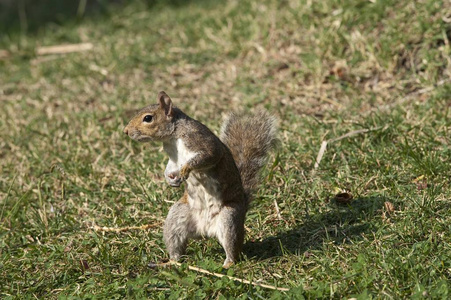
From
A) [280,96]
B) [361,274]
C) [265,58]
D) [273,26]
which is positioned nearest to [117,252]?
[361,274]

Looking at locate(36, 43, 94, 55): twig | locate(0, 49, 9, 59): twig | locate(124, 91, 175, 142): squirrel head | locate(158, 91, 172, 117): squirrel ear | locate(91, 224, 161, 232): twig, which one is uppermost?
locate(158, 91, 172, 117): squirrel ear

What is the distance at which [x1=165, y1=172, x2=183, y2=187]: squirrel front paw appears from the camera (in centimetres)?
329

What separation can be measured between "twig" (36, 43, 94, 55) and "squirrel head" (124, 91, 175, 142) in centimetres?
426

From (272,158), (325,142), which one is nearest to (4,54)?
(272,158)

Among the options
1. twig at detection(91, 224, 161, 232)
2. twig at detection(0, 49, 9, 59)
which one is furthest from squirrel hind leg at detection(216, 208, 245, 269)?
twig at detection(0, 49, 9, 59)

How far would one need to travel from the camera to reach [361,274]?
10.1 feet

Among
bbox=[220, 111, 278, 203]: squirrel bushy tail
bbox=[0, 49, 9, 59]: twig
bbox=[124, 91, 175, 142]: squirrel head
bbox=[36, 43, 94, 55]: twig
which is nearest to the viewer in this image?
bbox=[124, 91, 175, 142]: squirrel head

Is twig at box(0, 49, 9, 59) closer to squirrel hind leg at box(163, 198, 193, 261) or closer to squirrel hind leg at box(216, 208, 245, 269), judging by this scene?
squirrel hind leg at box(163, 198, 193, 261)

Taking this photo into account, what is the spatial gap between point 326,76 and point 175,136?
246 cm

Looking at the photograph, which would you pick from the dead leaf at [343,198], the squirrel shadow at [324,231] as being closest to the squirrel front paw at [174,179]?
the squirrel shadow at [324,231]

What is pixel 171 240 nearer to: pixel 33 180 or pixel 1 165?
pixel 33 180

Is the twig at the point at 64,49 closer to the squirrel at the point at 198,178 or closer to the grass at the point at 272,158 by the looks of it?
the grass at the point at 272,158

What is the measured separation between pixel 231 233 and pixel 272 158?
1168mm

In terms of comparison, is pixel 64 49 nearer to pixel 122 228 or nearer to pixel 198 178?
pixel 122 228
